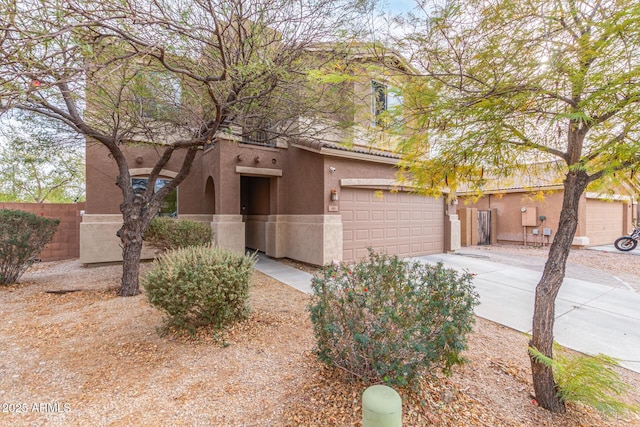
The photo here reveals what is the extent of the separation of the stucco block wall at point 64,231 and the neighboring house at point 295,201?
178 centimetres

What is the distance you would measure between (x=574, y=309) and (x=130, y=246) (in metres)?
8.79

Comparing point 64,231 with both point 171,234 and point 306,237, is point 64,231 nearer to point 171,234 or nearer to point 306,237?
point 171,234

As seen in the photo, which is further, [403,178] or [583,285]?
[583,285]

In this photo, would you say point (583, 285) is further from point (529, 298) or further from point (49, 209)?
point (49, 209)

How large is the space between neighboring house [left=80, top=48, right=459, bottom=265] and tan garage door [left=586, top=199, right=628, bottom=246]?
8342mm

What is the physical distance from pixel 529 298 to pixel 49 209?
47.0ft

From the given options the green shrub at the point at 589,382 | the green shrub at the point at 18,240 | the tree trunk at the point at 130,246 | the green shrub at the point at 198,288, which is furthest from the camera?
the green shrub at the point at 18,240

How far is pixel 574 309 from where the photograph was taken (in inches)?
204

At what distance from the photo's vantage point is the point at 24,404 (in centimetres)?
259

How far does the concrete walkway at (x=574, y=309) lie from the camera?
12.8 ft

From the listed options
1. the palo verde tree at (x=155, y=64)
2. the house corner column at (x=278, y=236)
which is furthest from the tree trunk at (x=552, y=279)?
the house corner column at (x=278, y=236)

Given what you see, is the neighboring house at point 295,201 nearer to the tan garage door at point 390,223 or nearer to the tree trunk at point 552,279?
the tan garage door at point 390,223

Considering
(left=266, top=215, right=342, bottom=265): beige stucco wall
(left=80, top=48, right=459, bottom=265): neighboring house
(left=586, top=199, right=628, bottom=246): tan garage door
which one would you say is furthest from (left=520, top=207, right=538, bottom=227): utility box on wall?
(left=266, top=215, right=342, bottom=265): beige stucco wall

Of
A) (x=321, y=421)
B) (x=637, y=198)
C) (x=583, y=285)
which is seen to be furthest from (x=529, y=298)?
(x=321, y=421)
